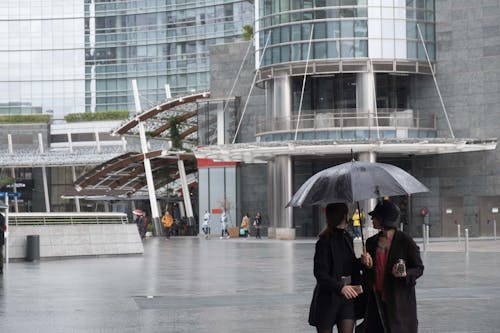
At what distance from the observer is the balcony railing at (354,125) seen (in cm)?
5288

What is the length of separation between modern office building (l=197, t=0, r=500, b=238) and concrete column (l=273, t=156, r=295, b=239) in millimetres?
52

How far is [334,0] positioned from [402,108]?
7.25 meters

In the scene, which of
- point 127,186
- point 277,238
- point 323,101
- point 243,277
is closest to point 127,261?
point 243,277

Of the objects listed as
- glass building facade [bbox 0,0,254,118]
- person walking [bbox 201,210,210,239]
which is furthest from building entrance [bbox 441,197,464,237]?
glass building facade [bbox 0,0,254,118]

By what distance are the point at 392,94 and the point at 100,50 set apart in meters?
66.7

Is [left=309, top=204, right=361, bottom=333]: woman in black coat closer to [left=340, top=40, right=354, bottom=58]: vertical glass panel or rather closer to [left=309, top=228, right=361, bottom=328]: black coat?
[left=309, top=228, right=361, bottom=328]: black coat

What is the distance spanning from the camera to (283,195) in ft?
177

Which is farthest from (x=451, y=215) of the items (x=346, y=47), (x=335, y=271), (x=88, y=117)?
(x=88, y=117)

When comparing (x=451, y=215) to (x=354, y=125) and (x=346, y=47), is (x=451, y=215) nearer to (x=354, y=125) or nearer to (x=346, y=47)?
(x=354, y=125)

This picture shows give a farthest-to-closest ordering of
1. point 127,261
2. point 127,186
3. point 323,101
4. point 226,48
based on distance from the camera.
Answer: point 127,186 < point 226,48 < point 323,101 < point 127,261

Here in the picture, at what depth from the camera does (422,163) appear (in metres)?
55.7

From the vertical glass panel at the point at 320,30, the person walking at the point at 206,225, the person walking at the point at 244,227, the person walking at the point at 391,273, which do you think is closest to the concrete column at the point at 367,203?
the vertical glass panel at the point at 320,30

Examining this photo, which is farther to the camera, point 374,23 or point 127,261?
point 374,23

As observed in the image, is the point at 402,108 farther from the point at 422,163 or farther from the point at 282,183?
the point at 282,183
